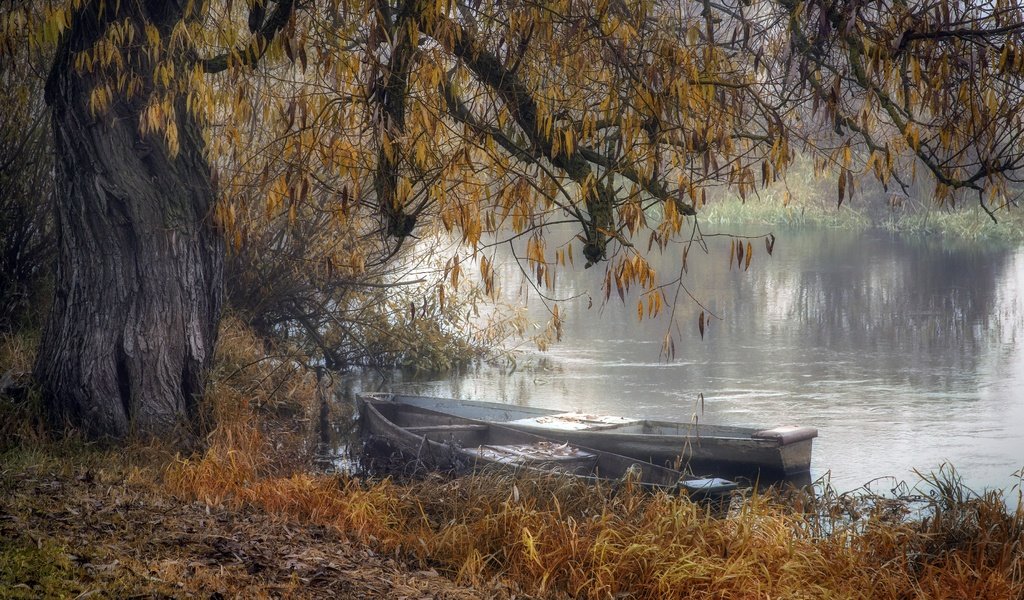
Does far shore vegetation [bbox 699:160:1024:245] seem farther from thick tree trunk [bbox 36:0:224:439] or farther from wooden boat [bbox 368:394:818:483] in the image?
thick tree trunk [bbox 36:0:224:439]

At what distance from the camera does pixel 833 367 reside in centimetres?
1478

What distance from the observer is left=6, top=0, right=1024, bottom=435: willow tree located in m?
5.08

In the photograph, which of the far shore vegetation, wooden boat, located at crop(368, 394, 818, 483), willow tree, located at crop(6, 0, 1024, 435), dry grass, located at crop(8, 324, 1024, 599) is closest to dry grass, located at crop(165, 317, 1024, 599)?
dry grass, located at crop(8, 324, 1024, 599)

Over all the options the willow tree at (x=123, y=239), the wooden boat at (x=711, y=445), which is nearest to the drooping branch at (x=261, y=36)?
the willow tree at (x=123, y=239)

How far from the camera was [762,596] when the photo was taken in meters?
5.14

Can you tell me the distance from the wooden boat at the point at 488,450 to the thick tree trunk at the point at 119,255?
6.64 feet

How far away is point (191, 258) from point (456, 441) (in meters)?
2.68

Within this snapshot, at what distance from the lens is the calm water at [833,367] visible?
10570 mm

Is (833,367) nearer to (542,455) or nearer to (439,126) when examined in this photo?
(542,455)

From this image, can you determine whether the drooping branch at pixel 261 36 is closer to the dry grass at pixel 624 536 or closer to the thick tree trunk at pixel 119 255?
the thick tree trunk at pixel 119 255

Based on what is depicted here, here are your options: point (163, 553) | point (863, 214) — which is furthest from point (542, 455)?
point (863, 214)

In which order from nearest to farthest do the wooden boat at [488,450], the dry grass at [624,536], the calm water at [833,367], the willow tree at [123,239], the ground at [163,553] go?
the ground at [163,553], the dry grass at [624,536], the willow tree at [123,239], the wooden boat at [488,450], the calm water at [833,367]

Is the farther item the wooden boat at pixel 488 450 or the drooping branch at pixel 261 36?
the wooden boat at pixel 488 450

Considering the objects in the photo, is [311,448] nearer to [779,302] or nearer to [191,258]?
[191,258]
